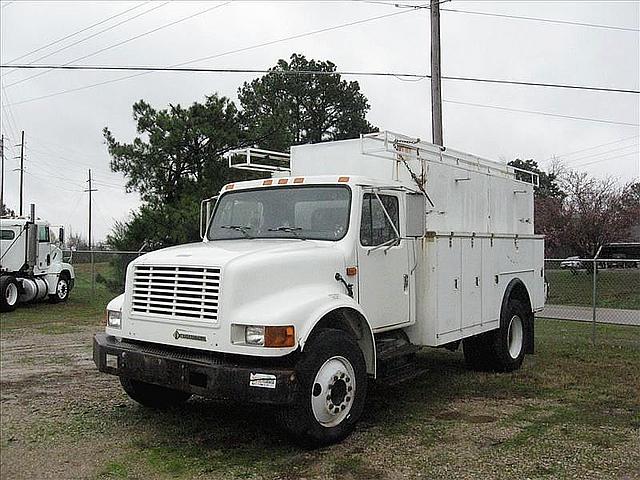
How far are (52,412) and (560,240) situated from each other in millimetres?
26690

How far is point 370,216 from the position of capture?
6.62 metres

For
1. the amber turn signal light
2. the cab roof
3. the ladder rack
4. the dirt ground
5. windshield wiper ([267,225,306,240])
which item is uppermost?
the ladder rack

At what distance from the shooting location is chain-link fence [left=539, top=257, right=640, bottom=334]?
602 inches

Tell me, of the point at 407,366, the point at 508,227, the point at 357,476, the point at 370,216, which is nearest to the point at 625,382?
the point at 508,227

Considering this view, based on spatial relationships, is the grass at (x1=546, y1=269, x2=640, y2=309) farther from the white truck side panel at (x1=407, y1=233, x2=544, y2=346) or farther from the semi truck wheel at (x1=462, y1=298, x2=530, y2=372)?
the white truck side panel at (x1=407, y1=233, x2=544, y2=346)

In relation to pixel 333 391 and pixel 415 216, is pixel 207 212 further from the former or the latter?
pixel 333 391

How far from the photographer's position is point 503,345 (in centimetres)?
896

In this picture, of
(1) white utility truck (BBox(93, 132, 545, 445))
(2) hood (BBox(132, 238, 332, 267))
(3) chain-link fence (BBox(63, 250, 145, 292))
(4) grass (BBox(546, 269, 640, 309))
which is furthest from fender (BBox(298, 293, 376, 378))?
(4) grass (BBox(546, 269, 640, 309))

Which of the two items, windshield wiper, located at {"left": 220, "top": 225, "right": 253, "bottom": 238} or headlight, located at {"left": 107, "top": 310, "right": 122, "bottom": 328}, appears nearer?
headlight, located at {"left": 107, "top": 310, "right": 122, "bottom": 328}

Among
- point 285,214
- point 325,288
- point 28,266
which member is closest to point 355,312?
point 325,288

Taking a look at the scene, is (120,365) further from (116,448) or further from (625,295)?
(625,295)

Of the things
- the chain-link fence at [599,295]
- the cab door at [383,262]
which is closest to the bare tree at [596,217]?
the chain-link fence at [599,295]

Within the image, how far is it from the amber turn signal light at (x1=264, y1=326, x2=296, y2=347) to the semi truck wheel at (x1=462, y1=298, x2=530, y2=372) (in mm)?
4031

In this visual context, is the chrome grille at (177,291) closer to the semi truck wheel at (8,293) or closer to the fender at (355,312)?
the fender at (355,312)
